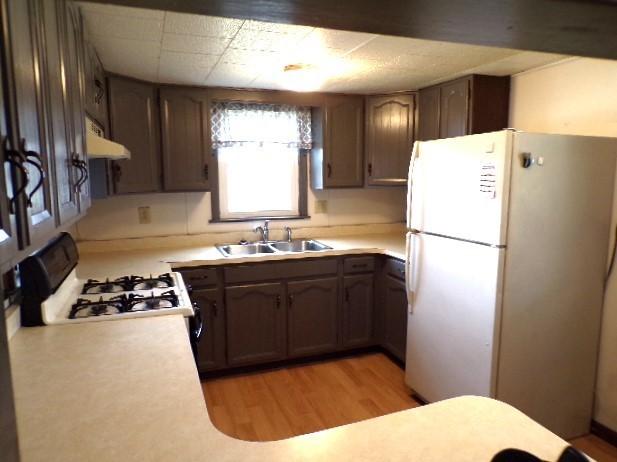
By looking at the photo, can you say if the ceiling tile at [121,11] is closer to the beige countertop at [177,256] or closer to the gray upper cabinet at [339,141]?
the beige countertop at [177,256]

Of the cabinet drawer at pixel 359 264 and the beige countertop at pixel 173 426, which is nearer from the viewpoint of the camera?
the beige countertop at pixel 173 426

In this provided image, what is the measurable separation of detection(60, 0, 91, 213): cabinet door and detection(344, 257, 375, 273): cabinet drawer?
1.98 metres

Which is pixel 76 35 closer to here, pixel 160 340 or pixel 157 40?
pixel 157 40

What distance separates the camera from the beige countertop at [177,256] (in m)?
2.63

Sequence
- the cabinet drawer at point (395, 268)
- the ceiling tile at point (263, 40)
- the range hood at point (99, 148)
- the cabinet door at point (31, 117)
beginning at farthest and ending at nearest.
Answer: the cabinet drawer at point (395, 268) < the ceiling tile at point (263, 40) < the range hood at point (99, 148) < the cabinet door at point (31, 117)

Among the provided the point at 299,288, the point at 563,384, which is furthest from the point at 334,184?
the point at 563,384

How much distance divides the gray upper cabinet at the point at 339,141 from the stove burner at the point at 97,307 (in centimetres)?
195

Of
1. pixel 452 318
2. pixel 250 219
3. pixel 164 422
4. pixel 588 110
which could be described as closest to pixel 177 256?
pixel 250 219

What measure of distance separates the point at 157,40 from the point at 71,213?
1214mm

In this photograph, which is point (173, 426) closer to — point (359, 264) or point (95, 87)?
point (95, 87)

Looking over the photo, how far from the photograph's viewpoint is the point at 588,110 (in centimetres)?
245

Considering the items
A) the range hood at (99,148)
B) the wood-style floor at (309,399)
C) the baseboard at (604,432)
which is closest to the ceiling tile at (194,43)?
the range hood at (99,148)

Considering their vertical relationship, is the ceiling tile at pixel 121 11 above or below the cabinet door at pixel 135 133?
above

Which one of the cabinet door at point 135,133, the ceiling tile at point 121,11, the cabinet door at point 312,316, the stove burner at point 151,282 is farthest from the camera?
the cabinet door at point 312,316
